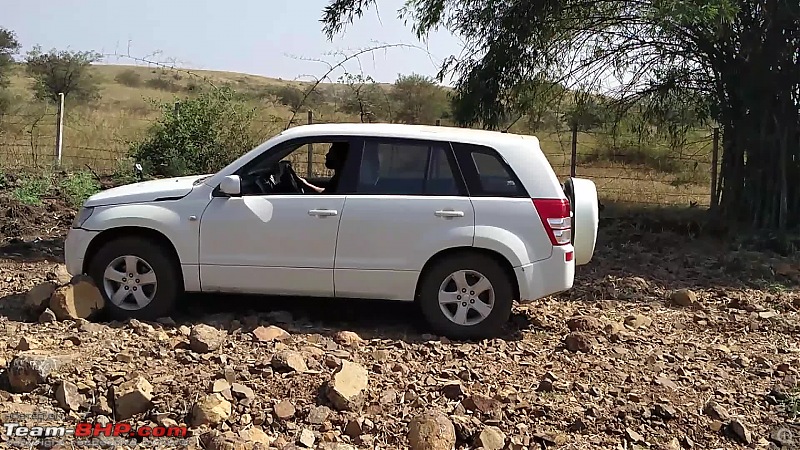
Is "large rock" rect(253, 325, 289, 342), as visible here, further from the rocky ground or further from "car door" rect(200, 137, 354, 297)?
"car door" rect(200, 137, 354, 297)

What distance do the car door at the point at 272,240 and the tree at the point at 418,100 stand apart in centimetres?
1371

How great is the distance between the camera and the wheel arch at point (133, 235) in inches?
261

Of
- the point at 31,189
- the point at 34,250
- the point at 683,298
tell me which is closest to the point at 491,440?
the point at 683,298

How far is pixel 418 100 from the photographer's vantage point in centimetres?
2284

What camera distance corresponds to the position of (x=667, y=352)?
21.3 feet

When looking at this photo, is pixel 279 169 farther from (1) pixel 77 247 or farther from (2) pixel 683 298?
(2) pixel 683 298

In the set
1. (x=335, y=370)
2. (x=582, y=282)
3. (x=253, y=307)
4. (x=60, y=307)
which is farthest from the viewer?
(x=582, y=282)

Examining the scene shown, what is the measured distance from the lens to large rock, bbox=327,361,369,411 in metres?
4.95

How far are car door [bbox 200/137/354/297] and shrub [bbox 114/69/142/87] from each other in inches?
1810

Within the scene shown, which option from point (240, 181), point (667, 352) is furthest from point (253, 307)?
point (667, 352)

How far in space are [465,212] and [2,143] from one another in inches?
478

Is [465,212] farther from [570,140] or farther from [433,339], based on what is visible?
[570,140]

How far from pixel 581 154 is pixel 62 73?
864 inches

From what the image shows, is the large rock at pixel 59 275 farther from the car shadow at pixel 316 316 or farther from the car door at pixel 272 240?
the car door at pixel 272 240
